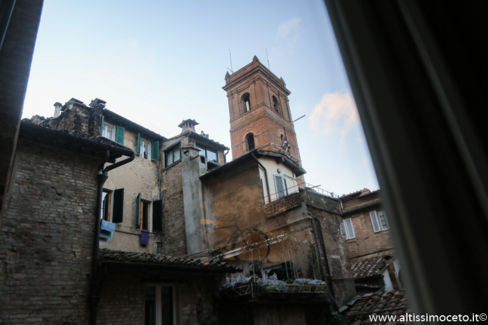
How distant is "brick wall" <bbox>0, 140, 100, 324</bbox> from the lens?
6.71 meters

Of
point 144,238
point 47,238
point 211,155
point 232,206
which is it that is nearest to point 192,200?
point 232,206

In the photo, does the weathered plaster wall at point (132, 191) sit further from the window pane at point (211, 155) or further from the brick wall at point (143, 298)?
the brick wall at point (143, 298)

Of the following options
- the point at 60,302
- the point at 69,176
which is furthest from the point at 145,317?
the point at 69,176

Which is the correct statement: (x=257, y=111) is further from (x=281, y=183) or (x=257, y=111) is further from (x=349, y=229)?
(x=349, y=229)

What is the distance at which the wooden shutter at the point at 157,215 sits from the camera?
16.5 metres

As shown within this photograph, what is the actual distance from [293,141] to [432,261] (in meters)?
29.8

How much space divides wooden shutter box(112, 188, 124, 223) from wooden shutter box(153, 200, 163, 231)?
2.47m

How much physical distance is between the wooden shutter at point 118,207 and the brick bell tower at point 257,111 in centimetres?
1405

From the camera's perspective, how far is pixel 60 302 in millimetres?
7082

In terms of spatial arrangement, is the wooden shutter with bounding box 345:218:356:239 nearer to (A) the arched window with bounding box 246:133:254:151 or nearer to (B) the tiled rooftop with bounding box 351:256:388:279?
(B) the tiled rooftop with bounding box 351:256:388:279

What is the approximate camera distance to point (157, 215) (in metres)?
16.8

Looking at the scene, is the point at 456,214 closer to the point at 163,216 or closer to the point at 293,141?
the point at 163,216

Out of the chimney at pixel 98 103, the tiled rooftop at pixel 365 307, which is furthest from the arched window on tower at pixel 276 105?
the tiled rooftop at pixel 365 307

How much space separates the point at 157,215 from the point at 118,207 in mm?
2896
